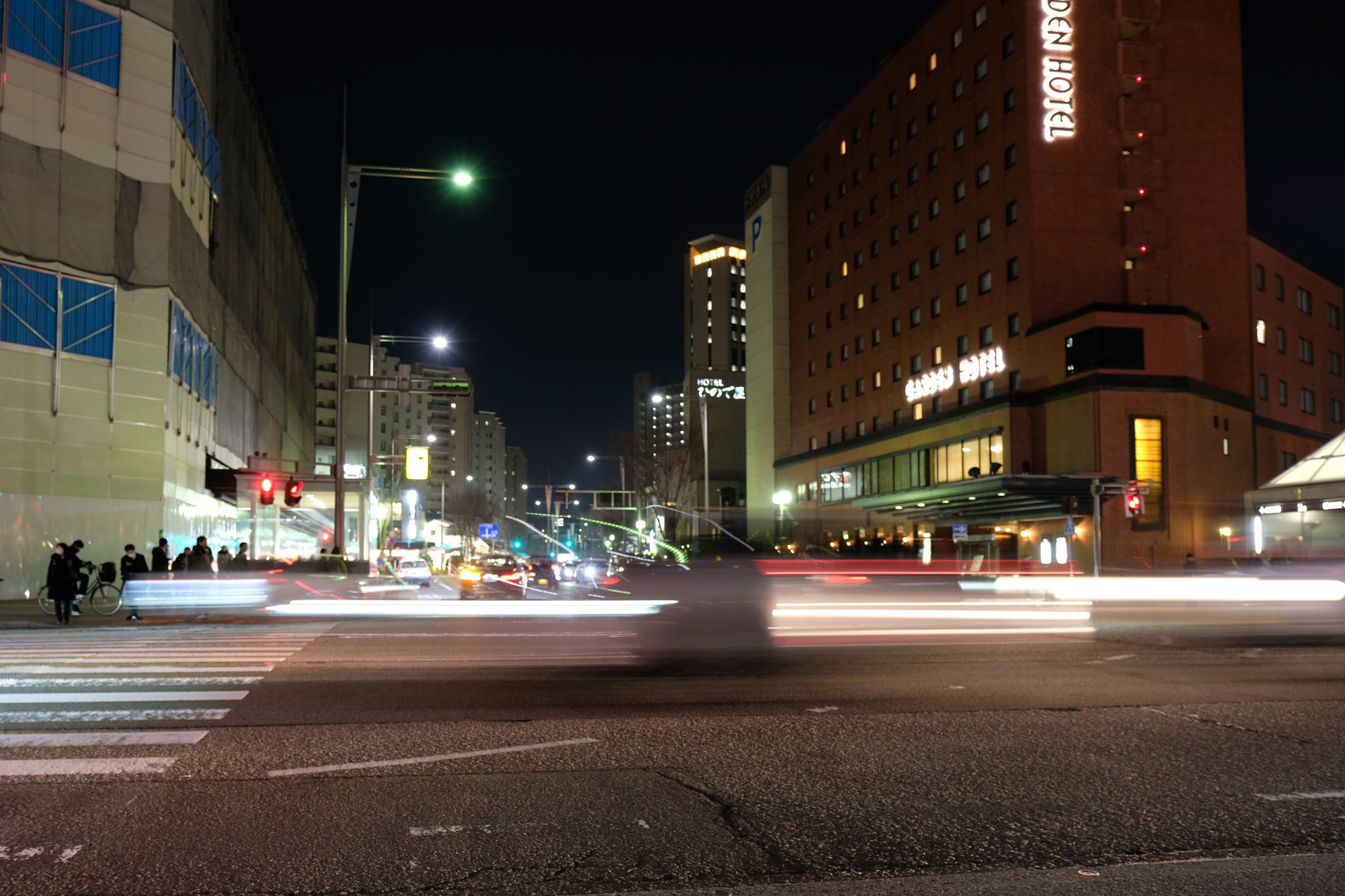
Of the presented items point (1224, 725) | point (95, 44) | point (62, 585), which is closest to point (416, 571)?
point (95, 44)

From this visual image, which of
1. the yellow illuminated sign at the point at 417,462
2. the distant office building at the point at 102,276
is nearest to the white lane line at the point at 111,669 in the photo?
the distant office building at the point at 102,276

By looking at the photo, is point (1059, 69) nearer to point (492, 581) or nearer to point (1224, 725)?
point (492, 581)

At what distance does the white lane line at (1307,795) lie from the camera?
23.6ft

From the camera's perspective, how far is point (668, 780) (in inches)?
304

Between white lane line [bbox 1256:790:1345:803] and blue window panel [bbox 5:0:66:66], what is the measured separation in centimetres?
3176

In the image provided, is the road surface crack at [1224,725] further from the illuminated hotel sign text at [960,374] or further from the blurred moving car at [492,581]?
the illuminated hotel sign text at [960,374]

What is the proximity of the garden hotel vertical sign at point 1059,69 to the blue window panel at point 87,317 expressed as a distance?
1732 inches

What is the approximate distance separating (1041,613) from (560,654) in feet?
39.4

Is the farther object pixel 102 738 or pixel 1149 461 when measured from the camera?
pixel 1149 461

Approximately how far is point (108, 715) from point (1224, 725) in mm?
9813

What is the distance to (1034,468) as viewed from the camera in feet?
185

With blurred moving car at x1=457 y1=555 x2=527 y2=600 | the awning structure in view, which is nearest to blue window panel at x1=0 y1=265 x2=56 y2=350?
blurred moving car at x1=457 y1=555 x2=527 y2=600

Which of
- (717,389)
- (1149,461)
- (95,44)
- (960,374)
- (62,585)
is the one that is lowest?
(62,585)

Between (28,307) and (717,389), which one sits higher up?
(717,389)
